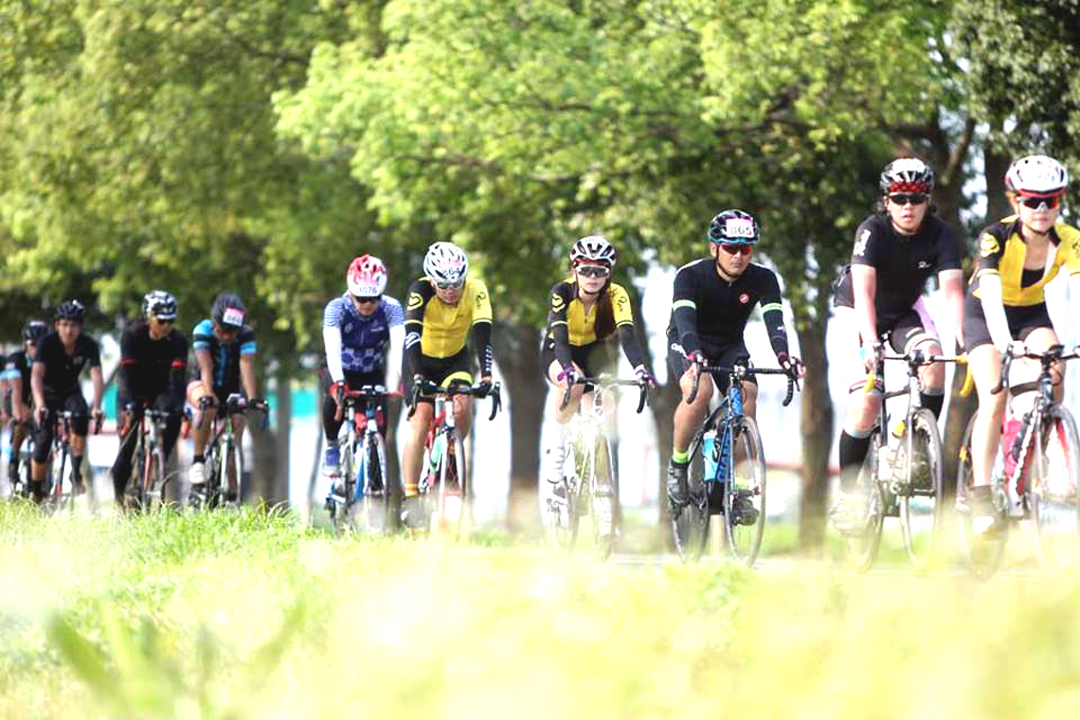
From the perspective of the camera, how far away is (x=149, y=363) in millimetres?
17719

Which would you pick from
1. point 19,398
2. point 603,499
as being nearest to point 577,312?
point 603,499

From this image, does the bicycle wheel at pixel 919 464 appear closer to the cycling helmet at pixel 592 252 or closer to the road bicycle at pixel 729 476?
the road bicycle at pixel 729 476

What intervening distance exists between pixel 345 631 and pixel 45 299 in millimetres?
32405

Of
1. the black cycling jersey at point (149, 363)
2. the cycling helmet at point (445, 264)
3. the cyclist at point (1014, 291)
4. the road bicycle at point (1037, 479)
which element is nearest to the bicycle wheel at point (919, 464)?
the cyclist at point (1014, 291)

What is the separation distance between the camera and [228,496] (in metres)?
17.3

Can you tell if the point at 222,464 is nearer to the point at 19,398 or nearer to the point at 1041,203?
the point at 19,398

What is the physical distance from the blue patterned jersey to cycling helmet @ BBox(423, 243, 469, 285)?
1.20 meters

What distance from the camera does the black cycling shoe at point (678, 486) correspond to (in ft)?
40.1

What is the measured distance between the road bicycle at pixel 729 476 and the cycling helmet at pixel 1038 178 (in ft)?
5.95

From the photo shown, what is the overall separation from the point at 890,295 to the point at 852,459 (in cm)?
94

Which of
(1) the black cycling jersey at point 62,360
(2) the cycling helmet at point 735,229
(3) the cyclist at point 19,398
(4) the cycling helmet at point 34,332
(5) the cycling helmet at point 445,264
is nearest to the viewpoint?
(2) the cycling helmet at point 735,229

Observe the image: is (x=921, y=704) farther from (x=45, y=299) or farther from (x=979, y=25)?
(x=45, y=299)

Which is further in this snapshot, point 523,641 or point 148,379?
point 148,379

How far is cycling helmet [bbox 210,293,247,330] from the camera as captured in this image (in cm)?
1680
